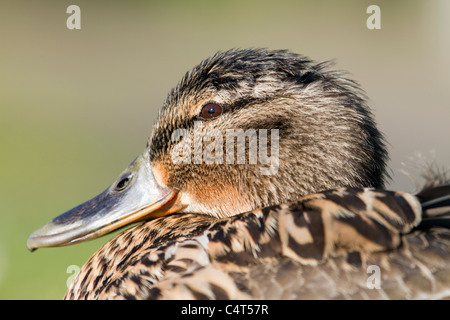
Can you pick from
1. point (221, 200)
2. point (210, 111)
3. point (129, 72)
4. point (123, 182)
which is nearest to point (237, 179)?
point (221, 200)

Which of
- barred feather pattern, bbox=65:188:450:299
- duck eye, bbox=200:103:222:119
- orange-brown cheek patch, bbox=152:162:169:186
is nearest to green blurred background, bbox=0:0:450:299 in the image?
orange-brown cheek patch, bbox=152:162:169:186

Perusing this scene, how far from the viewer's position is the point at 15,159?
7215 millimetres

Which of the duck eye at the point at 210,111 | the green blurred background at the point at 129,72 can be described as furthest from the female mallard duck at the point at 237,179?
the green blurred background at the point at 129,72

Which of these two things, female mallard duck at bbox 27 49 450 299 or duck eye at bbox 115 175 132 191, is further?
duck eye at bbox 115 175 132 191

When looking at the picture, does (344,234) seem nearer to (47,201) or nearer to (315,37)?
(47,201)

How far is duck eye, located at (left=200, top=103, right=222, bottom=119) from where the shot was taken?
2.64m

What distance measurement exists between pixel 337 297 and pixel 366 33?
8.67 meters

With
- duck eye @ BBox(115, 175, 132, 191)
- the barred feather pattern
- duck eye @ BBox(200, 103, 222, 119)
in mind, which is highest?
duck eye @ BBox(200, 103, 222, 119)

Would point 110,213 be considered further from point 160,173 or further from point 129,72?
point 129,72

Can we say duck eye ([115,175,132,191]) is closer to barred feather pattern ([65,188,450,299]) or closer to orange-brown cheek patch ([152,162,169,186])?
orange-brown cheek patch ([152,162,169,186])

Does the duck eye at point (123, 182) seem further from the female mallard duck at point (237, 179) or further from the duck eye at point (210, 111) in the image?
the duck eye at point (210, 111)

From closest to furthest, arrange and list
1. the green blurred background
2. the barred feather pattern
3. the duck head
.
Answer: the barred feather pattern
the duck head
the green blurred background

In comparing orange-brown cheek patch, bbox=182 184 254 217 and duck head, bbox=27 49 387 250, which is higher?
duck head, bbox=27 49 387 250
